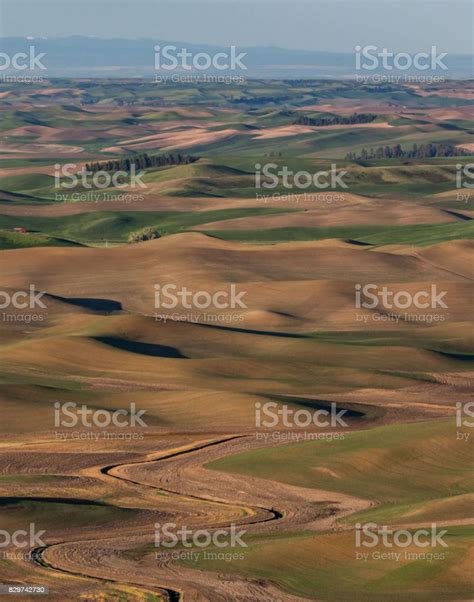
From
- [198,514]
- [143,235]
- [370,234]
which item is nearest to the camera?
[198,514]

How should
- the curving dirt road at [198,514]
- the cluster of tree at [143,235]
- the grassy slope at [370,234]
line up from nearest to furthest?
the curving dirt road at [198,514] < the grassy slope at [370,234] < the cluster of tree at [143,235]

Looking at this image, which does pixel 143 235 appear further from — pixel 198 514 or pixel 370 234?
pixel 198 514

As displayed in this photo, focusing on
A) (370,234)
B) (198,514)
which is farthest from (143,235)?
(198,514)

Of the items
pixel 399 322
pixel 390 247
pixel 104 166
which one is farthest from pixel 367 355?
pixel 104 166

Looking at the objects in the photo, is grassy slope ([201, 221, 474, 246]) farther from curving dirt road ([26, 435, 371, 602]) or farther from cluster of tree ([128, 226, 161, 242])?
curving dirt road ([26, 435, 371, 602])

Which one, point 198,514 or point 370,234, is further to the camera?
point 370,234

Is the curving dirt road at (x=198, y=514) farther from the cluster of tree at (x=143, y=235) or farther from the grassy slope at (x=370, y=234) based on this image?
the cluster of tree at (x=143, y=235)

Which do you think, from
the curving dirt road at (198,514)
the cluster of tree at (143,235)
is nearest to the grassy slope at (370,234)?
the cluster of tree at (143,235)

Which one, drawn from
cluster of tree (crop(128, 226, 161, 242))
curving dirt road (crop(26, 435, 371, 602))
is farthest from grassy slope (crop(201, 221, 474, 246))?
curving dirt road (crop(26, 435, 371, 602))
